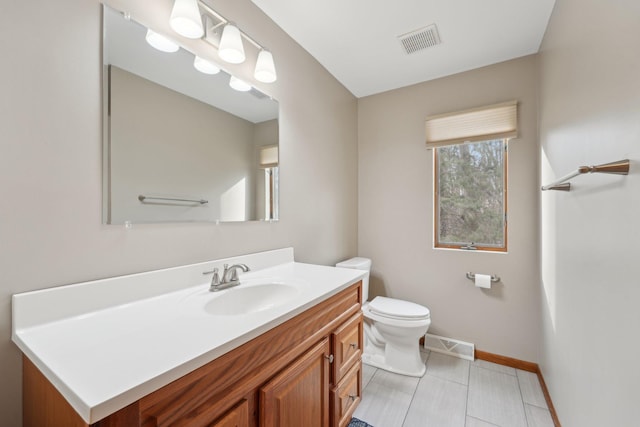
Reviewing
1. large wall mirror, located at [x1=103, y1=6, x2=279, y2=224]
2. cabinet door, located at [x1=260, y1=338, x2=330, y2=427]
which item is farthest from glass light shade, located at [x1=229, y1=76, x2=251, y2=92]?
cabinet door, located at [x1=260, y1=338, x2=330, y2=427]

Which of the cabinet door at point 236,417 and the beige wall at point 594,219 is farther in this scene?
the beige wall at point 594,219

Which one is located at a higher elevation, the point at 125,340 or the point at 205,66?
the point at 205,66

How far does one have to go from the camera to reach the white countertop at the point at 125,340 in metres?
0.48

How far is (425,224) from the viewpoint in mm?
2375

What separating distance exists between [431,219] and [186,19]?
2.14m

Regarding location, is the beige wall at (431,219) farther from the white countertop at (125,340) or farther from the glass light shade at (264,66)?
the white countertop at (125,340)

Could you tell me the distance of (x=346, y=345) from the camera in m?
1.31

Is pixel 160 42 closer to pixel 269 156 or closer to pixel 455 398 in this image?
pixel 269 156

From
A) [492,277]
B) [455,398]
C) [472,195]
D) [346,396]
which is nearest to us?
[346,396]

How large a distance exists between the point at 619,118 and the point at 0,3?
183 centimetres

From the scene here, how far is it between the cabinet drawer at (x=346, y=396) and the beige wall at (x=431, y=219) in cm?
117

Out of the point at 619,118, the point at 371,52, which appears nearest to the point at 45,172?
the point at 619,118

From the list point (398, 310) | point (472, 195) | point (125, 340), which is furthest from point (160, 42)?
point (472, 195)

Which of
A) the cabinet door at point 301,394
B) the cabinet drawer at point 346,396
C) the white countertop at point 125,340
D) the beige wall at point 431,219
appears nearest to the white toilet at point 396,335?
the beige wall at point 431,219
